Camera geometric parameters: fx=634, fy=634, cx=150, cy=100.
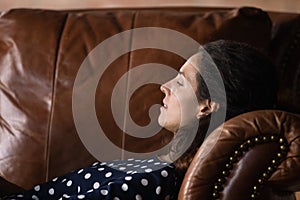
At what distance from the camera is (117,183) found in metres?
1.46

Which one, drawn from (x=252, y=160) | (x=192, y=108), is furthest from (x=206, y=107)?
(x=252, y=160)

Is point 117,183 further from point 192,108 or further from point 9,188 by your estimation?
point 9,188

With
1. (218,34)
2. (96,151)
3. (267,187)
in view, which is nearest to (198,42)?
(218,34)

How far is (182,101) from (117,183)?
0.27 metres

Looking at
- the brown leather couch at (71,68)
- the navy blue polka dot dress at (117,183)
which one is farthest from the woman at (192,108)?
the brown leather couch at (71,68)

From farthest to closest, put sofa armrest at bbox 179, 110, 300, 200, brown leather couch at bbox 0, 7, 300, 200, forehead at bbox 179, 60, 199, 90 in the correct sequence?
brown leather couch at bbox 0, 7, 300, 200, forehead at bbox 179, 60, 199, 90, sofa armrest at bbox 179, 110, 300, 200

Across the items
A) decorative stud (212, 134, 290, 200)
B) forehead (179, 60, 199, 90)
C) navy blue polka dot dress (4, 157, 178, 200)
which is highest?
forehead (179, 60, 199, 90)

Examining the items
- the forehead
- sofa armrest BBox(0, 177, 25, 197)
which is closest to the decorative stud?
the forehead

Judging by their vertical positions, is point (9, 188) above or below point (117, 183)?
below

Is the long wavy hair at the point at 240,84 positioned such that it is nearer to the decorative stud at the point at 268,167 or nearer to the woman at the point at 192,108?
the woman at the point at 192,108

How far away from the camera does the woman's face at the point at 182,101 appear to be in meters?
1.58

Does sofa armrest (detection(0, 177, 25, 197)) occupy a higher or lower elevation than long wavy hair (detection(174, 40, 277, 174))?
lower

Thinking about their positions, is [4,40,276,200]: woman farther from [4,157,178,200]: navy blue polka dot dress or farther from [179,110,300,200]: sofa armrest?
[179,110,300,200]: sofa armrest

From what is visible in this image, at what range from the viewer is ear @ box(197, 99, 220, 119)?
1.54 meters
